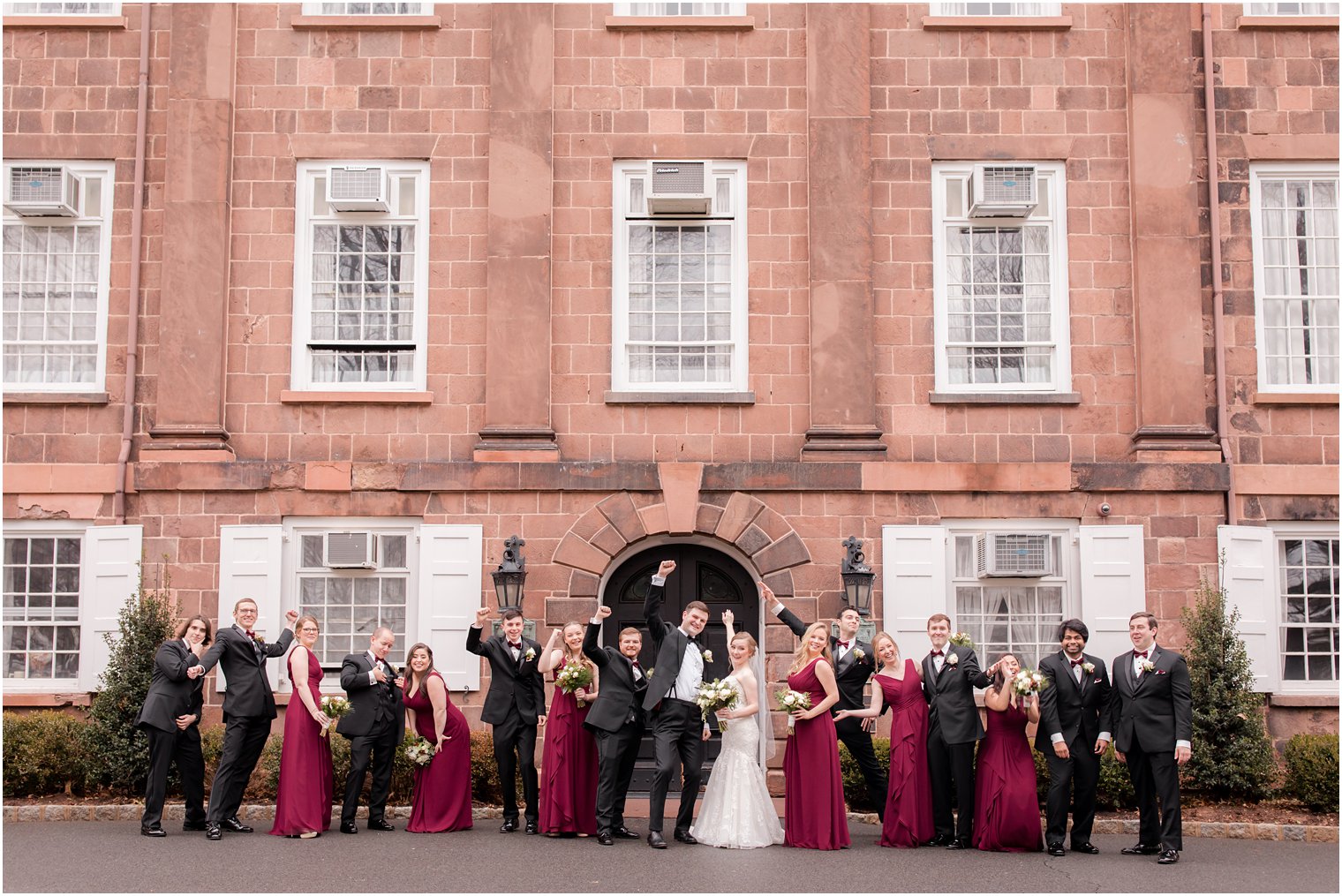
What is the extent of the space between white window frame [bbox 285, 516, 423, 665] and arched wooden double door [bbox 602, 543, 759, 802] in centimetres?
197

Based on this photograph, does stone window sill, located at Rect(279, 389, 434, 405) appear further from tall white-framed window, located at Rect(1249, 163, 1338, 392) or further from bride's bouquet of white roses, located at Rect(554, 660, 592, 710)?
tall white-framed window, located at Rect(1249, 163, 1338, 392)

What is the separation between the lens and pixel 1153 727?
37.4 ft

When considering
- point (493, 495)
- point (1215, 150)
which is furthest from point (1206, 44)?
point (493, 495)

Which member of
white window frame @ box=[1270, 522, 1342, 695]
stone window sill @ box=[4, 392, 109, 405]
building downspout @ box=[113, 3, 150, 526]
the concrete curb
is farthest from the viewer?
stone window sill @ box=[4, 392, 109, 405]

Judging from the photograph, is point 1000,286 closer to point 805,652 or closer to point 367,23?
point 805,652

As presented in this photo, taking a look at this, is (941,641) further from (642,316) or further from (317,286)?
(317,286)

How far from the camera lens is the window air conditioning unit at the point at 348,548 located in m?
14.8

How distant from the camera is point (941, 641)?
39.2ft

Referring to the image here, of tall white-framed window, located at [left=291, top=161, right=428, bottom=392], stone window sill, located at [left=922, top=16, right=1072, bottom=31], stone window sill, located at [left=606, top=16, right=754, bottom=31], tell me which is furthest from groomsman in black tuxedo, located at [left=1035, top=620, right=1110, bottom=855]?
stone window sill, located at [left=606, top=16, right=754, bottom=31]

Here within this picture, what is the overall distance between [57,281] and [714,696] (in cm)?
862

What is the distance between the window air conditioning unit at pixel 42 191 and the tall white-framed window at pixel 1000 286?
348 inches

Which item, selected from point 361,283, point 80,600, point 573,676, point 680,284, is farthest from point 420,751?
point 680,284

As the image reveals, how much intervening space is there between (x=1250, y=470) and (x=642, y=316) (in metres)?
6.27

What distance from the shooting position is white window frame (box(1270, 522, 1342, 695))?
14.9m
